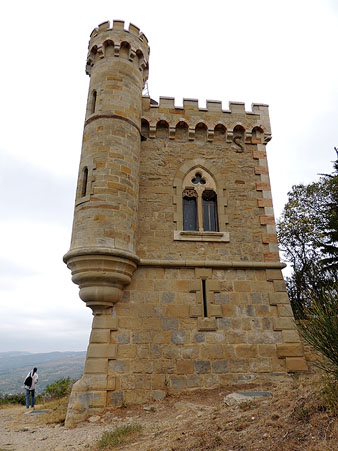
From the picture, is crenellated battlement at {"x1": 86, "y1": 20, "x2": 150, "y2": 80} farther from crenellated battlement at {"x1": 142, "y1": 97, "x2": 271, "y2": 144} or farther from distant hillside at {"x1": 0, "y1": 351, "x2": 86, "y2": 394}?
distant hillside at {"x1": 0, "y1": 351, "x2": 86, "y2": 394}

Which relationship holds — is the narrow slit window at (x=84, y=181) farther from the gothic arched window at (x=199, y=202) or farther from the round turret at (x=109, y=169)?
the gothic arched window at (x=199, y=202)

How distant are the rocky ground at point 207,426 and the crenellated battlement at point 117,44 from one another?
10046 mm

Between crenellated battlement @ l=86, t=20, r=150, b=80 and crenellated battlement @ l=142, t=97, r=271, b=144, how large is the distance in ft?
4.60

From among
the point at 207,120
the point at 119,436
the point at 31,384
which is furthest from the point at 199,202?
the point at 31,384

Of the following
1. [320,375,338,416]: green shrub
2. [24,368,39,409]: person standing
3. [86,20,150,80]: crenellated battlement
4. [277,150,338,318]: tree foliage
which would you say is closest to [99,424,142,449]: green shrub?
[320,375,338,416]: green shrub

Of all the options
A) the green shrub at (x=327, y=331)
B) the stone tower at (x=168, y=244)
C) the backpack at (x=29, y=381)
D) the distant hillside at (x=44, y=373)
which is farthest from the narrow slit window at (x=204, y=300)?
the backpack at (x=29, y=381)

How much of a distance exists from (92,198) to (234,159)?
490 centimetres

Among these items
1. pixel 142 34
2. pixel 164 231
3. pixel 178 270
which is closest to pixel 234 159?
pixel 164 231

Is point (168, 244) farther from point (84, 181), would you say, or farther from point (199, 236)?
point (84, 181)

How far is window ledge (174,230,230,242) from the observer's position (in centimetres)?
913

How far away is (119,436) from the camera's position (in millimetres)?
5305

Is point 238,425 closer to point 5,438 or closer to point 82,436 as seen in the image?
point 82,436

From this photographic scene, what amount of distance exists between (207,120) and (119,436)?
30.0 ft

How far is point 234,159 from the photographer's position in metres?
10.5
